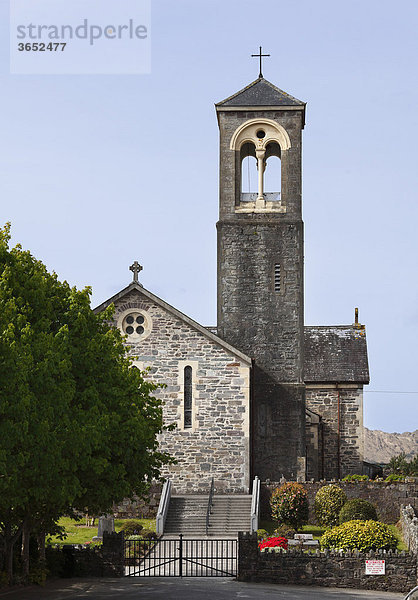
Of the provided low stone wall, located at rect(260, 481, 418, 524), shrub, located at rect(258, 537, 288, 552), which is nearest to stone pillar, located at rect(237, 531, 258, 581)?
shrub, located at rect(258, 537, 288, 552)

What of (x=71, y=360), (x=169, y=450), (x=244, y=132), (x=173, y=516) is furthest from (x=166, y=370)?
(x=71, y=360)

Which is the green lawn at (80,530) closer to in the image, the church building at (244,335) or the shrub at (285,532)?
the church building at (244,335)

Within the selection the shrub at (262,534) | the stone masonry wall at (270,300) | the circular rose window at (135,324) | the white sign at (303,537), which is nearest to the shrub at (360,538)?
the white sign at (303,537)

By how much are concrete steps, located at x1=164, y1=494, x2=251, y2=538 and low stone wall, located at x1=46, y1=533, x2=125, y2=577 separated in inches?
261

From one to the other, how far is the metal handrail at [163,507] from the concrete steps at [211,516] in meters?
0.29

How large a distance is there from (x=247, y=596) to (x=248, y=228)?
21242 millimetres

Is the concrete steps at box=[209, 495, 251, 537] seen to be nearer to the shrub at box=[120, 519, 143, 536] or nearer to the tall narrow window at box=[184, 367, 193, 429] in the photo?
the shrub at box=[120, 519, 143, 536]

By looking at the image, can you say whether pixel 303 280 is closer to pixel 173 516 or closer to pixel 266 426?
pixel 266 426

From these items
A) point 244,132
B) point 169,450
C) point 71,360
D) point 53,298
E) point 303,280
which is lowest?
point 169,450

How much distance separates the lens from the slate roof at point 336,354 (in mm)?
51250

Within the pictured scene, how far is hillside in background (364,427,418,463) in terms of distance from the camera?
476 feet

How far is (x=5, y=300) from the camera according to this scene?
23344 millimetres

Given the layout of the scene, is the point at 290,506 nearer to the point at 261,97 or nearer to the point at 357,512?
the point at 357,512

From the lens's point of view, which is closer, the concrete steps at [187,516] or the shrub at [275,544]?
the shrub at [275,544]
